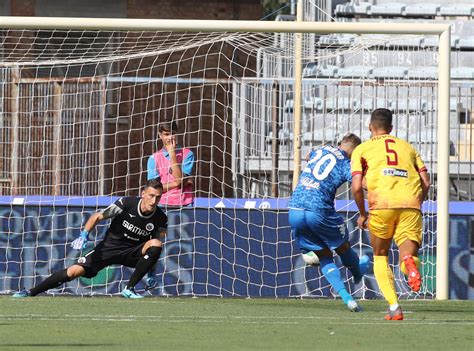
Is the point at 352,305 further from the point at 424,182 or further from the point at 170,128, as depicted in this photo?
the point at 170,128

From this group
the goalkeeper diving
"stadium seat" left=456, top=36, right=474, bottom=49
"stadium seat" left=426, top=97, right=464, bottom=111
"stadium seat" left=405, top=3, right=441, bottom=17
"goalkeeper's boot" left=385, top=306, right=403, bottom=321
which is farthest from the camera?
"stadium seat" left=405, top=3, right=441, bottom=17

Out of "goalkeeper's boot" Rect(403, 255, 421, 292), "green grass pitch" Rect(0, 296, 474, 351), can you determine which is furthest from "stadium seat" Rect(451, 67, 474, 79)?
"goalkeeper's boot" Rect(403, 255, 421, 292)

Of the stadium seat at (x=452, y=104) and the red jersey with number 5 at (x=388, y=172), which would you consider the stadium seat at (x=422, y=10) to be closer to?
the stadium seat at (x=452, y=104)

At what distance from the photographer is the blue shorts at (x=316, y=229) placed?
12539 mm

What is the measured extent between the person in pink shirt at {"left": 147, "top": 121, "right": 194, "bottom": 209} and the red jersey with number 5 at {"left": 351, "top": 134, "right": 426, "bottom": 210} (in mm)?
4374

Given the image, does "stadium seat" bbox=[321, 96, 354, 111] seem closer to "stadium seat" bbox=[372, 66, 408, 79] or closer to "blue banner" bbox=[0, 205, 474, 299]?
"stadium seat" bbox=[372, 66, 408, 79]

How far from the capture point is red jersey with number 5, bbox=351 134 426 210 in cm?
1109

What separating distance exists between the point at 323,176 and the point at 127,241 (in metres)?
2.76

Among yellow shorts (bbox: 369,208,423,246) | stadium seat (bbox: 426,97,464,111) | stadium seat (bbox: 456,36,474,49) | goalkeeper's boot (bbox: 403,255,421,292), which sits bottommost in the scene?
goalkeeper's boot (bbox: 403,255,421,292)

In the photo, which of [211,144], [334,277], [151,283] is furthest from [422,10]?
[334,277]

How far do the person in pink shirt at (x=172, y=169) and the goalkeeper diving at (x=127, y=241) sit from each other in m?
0.91

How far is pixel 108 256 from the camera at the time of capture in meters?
14.3

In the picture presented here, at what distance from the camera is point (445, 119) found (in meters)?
14.1

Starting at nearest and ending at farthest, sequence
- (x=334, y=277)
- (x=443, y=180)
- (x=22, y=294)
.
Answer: (x=334, y=277), (x=443, y=180), (x=22, y=294)
